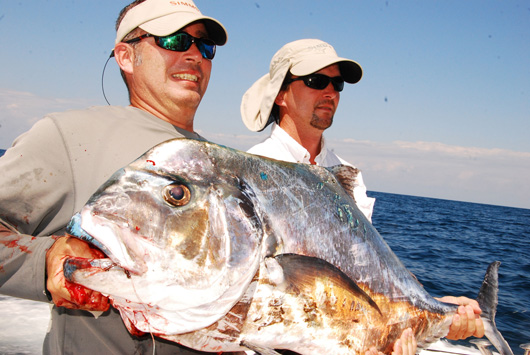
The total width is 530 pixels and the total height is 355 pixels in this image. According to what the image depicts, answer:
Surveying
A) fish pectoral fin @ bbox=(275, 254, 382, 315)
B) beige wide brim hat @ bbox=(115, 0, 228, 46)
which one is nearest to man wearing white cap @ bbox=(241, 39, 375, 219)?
beige wide brim hat @ bbox=(115, 0, 228, 46)

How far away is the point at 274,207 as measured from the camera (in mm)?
1722

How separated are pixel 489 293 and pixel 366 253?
5.33ft

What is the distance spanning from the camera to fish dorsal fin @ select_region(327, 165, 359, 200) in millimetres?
2271

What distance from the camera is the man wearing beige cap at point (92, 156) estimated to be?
4.58 feet

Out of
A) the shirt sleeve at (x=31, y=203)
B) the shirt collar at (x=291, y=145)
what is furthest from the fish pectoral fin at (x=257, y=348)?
the shirt collar at (x=291, y=145)

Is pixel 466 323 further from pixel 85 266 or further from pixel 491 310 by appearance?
pixel 85 266

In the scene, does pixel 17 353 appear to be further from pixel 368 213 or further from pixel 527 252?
pixel 527 252

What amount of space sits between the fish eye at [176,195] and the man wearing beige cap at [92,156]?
327mm

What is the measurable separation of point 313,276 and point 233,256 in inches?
17.3

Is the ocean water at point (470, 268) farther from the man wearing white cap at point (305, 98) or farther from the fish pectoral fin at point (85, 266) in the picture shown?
the fish pectoral fin at point (85, 266)

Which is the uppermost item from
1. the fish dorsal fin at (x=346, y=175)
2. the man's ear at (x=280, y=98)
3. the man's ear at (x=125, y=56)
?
the man's ear at (x=280, y=98)

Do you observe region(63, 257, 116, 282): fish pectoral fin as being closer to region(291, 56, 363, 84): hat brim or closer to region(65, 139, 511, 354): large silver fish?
region(65, 139, 511, 354): large silver fish

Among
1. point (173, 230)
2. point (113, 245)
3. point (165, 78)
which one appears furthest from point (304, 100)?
point (113, 245)

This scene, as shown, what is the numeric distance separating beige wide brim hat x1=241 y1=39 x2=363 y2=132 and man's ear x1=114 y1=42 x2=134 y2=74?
Answer: 1.37m
